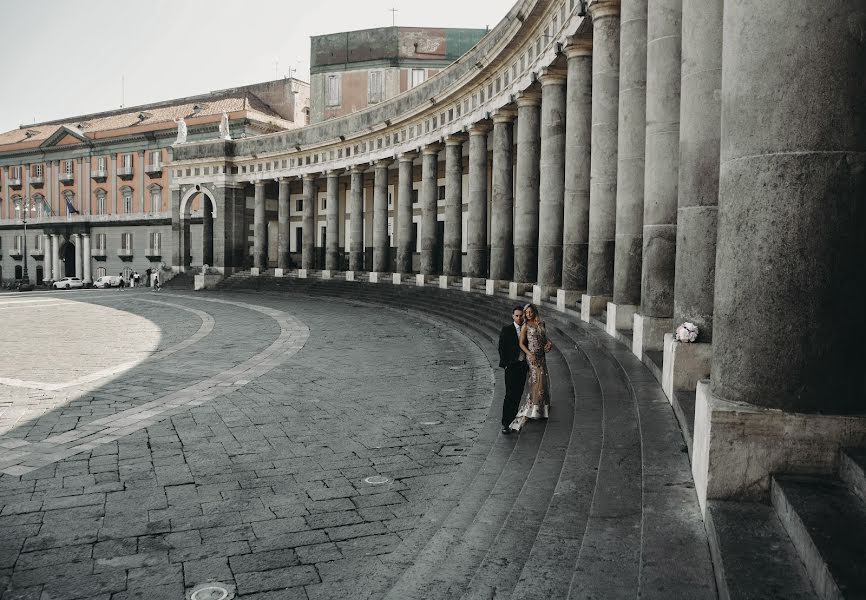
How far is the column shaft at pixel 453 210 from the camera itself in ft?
78.0

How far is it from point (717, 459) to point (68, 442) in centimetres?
642

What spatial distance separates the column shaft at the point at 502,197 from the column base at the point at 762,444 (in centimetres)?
1605

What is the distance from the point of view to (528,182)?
711 inches

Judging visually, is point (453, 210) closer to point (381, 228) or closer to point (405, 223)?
point (405, 223)

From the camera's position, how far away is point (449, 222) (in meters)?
23.8

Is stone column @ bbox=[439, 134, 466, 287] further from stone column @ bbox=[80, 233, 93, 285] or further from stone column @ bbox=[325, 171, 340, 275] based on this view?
stone column @ bbox=[80, 233, 93, 285]

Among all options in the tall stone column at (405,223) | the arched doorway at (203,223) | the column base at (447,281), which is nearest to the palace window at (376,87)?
the arched doorway at (203,223)

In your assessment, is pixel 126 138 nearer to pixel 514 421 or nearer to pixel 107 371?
pixel 107 371

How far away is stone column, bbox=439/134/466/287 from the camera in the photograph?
78.0 feet

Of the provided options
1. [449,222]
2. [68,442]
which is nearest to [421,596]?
[68,442]

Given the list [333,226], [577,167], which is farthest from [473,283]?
[333,226]

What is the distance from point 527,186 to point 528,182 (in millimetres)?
107

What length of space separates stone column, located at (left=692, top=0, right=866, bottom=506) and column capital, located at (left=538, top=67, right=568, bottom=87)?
39.7ft

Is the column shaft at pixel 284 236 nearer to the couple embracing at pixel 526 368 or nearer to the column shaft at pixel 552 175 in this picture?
the column shaft at pixel 552 175
